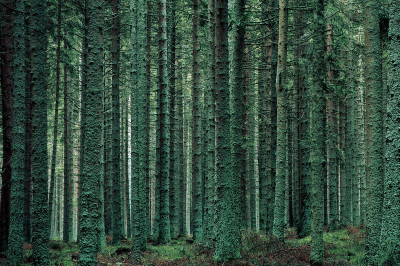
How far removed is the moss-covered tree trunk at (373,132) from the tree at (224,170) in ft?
9.81

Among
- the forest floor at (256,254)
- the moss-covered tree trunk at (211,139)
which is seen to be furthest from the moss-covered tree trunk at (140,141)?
the moss-covered tree trunk at (211,139)

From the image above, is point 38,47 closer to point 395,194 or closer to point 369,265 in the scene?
point 395,194

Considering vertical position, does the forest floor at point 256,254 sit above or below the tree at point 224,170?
below

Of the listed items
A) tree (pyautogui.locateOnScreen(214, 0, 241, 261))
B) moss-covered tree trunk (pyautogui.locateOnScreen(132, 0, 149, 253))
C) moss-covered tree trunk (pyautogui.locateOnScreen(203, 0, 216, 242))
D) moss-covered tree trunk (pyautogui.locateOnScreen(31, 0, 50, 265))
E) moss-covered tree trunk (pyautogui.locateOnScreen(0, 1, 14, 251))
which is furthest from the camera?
moss-covered tree trunk (pyautogui.locateOnScreen(203, 0, 216, 242))

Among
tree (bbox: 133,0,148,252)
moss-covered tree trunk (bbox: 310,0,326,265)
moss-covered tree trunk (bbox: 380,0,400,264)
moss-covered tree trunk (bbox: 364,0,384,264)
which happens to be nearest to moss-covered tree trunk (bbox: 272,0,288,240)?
moss-covered tree trunk (bbox: 310,0,326,265)

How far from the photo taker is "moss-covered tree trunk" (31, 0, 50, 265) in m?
8.14

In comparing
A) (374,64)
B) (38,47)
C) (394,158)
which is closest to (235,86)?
(374,64)

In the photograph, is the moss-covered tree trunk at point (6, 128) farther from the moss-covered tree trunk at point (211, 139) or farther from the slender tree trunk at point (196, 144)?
the slender tree trunk at point (196, 144)

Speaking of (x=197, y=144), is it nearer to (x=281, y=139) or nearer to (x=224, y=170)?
(x=281, y=139)

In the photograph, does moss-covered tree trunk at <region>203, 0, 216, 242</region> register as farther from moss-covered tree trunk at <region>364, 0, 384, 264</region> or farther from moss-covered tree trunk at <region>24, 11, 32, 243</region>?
moss-covered tree trunk at <region>24, 11, 32, 243</region>

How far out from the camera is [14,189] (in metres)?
8.87

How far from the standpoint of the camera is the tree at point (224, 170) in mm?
8445

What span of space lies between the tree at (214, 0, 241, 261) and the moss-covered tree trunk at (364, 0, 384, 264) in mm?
2991

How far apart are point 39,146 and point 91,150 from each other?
1738mm
